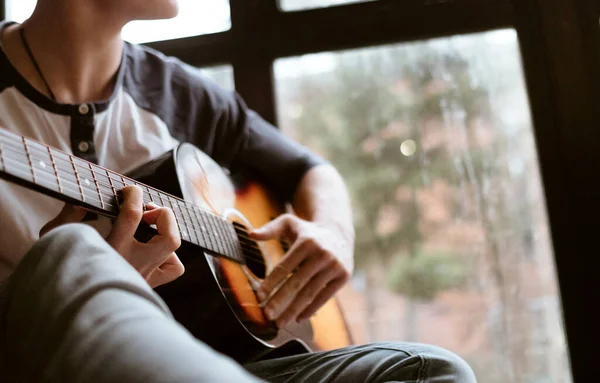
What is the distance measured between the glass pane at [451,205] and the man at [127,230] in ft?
0.74

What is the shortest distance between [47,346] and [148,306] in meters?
0.09

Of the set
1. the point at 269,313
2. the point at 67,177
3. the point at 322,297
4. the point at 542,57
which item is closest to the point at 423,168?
the point at 542,57

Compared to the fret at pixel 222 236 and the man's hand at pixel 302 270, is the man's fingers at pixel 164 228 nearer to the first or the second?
the fret at pixel 222 236

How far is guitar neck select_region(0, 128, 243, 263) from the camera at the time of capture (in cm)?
66

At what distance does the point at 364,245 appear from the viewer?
1457 mm

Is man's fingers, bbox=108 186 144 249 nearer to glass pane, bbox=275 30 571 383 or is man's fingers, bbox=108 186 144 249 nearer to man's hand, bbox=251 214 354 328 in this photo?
man's hand, bbox=251 214 354 328

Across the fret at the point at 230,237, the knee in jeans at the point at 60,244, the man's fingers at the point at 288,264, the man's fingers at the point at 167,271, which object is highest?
the knee in jeans at the point at 60,244

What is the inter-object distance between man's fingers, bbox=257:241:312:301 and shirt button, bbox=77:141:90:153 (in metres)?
0.38

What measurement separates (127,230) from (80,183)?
81mm

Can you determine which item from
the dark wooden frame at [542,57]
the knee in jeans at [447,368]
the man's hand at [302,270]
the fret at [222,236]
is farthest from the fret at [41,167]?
the dark wooden frame at [542,57]

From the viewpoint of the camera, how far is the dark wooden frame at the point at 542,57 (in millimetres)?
1332

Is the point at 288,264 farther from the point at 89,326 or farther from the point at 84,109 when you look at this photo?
the point at 89,326

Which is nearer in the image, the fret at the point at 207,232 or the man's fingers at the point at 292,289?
the fret at the point at 207,232

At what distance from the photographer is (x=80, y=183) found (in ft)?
2.39
